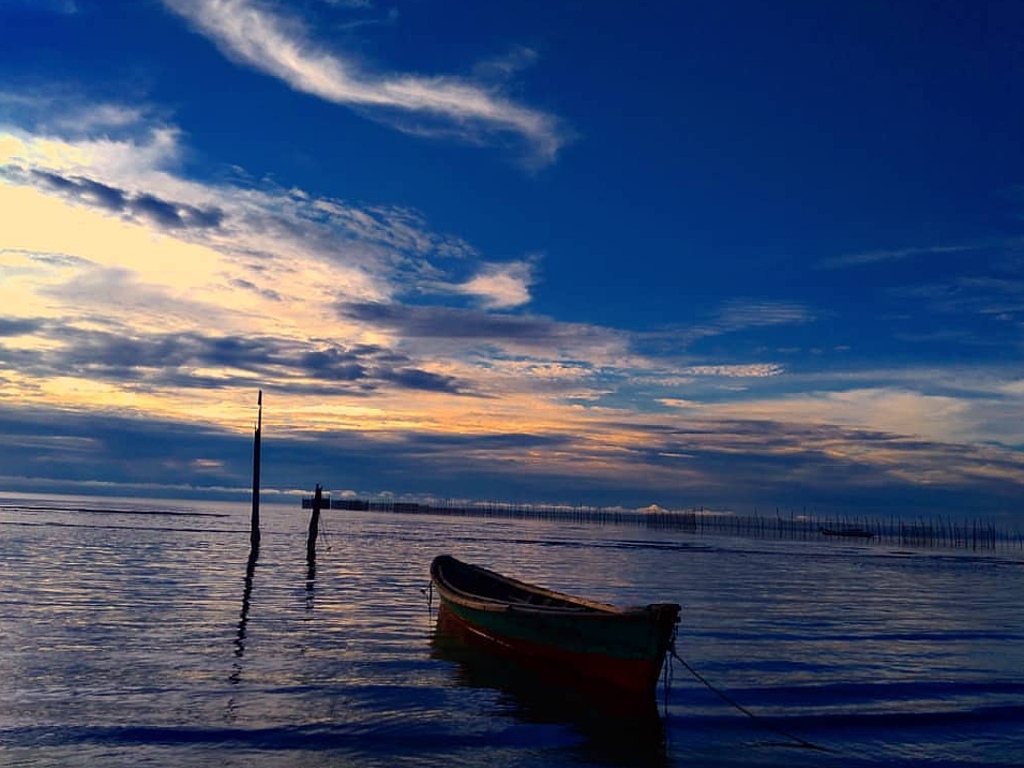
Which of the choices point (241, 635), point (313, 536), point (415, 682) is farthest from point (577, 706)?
point (313, 536)

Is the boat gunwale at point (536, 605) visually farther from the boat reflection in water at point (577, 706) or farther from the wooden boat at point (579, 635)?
the boat reflection in water at point (577, 706)

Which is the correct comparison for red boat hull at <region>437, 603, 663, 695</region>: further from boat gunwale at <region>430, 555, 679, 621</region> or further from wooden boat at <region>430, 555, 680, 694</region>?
boat gunwale at <region>430, 555, 679, 621</region>

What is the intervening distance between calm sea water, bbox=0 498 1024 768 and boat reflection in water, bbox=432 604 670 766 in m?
0.05

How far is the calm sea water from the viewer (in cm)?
1112

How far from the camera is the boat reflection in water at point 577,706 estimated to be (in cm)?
1136

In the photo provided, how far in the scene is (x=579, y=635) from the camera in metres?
14.4

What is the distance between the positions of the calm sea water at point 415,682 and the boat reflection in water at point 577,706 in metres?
0.05

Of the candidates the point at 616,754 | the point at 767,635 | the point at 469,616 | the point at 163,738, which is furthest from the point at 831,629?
the point at 163,738

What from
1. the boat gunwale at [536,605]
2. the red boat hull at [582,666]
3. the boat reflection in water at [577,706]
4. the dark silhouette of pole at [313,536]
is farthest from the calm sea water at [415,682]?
the dark silhouette of pole at [313,536]

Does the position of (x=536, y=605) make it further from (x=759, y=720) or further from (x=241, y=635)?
(x=241, y=635)

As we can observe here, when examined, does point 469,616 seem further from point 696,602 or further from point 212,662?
point 696,602

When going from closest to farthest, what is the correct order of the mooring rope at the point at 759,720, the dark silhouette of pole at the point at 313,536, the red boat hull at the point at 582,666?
1. the mooring rope at the point at 759,720
2. the red boat hull at the point at 582,666
3. the dark silhouette of pole at the point at 313,536

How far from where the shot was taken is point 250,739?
1102 centimetres


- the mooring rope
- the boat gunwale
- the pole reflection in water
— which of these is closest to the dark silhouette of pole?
the pole reflection in water
